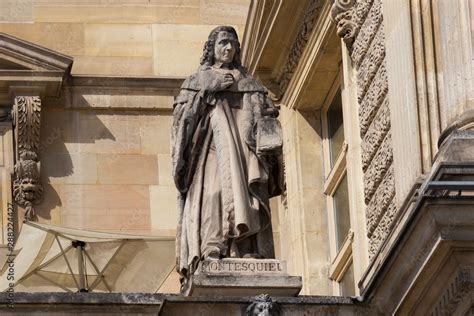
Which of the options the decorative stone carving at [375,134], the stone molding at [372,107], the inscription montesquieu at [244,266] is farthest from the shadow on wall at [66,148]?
the inscription montesquieu at [244,266]

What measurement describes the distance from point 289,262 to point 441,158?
639 cm

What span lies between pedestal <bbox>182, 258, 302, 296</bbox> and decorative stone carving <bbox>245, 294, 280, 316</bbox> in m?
0.19

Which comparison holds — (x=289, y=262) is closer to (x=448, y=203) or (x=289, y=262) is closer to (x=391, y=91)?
(x=391, y=91)

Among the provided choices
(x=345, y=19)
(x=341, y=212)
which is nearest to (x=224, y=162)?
(x=345, y=19)

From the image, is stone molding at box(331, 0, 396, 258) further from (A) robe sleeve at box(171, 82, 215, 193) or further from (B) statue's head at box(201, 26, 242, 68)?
(A) robe sleeve at box(171, 82, 215, 193)

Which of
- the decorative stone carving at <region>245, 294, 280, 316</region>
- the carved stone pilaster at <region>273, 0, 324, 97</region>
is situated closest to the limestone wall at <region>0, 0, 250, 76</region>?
the carved stone pilaster at <region>273, 0, 324, 97</region>

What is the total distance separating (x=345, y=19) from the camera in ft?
95.9

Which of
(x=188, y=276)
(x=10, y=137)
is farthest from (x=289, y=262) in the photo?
(x=188, y=276)

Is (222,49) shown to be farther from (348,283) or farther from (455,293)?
(348,283)

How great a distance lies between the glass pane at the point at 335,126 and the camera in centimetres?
3105

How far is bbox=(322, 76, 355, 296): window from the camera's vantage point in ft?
98.6

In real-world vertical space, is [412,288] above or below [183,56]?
below

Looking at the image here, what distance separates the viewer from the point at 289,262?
31.3 m

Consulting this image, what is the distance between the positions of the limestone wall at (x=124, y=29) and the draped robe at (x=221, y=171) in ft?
22.7
